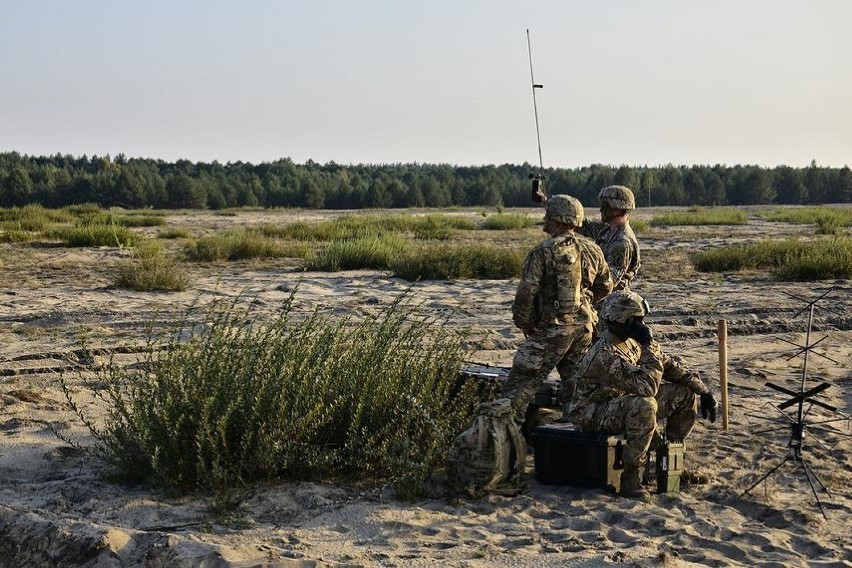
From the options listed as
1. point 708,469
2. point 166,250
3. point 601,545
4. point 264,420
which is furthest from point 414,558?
point 166,250

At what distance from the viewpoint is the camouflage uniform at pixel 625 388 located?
19.4 feet

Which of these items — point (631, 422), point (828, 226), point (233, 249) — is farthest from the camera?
point (828, 226)

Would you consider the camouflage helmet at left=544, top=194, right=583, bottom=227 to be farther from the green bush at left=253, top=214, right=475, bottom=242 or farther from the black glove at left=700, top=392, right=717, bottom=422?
the green bush at left=253, top=214, right=475, bottom=242

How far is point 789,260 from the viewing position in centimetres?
1562

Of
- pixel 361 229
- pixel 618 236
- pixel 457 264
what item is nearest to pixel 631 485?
pixel 618 236

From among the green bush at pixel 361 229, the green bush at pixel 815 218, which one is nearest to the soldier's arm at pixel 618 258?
the green bush at pixel 361 229

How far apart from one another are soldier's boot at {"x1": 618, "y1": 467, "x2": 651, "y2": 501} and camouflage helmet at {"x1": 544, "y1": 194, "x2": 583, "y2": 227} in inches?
64.7

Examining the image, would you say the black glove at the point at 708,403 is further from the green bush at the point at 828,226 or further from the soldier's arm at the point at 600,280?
the green bush at the point at 828,226

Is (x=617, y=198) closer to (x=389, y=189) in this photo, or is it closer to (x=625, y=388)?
(x=625, y=388)

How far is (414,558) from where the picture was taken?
16.2ft

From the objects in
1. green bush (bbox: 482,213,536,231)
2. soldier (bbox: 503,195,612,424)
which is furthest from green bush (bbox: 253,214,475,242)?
soldier (bbox: 503,195,612,424)

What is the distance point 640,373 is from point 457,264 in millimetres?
9575

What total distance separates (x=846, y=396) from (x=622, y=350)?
125 inches

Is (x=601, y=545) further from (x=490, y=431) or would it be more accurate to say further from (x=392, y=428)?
(x=392, y=428)
